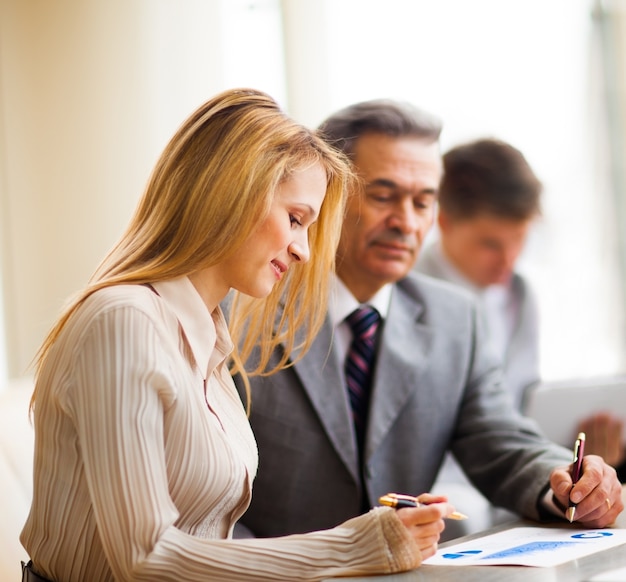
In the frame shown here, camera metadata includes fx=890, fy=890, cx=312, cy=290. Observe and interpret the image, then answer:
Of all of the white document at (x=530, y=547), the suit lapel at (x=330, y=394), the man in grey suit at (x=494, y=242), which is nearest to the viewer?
the white document at (x=530, y=547)

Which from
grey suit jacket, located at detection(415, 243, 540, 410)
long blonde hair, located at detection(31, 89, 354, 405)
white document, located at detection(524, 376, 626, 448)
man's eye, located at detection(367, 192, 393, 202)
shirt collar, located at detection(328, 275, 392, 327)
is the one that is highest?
long blonde hair, located at detection(31, 89, 354, 405)

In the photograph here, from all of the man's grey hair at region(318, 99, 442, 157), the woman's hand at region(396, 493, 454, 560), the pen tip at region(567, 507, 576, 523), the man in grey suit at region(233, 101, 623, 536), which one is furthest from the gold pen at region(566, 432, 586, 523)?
the man's grey hair at region(318, 99, 442, 157)

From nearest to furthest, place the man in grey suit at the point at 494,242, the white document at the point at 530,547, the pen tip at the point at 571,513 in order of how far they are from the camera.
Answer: the white document at the point at 530,547 < the pen tip at the point at 571,513 < the man in grey suit at the point at 494,242

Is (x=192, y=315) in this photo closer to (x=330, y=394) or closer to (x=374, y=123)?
(x=330, y=394)

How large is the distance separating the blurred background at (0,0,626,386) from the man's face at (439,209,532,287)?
0.07 m

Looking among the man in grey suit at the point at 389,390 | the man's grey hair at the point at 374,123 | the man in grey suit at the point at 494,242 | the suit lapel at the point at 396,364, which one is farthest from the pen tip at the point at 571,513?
the man in grey suit at the point at 494,242

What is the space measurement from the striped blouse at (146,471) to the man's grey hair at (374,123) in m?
0.94

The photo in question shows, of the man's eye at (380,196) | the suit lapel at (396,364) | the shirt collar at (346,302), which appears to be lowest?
the suit lapel at (396,364)

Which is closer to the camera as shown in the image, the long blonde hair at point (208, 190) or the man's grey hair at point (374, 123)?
the long blonde hair at point (208, 190)

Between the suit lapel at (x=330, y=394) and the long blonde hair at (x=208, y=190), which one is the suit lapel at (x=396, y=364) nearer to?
the suit lapel at (x=330, y=394)

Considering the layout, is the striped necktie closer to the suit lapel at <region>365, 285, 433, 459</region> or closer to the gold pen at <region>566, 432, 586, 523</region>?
the suit lapel at <region>365, 285, 433, 459</region>

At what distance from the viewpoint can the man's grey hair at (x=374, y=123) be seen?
2.09 meters

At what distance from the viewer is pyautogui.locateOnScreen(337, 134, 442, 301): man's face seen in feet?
6.64

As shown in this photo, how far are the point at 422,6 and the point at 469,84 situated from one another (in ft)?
0.97
